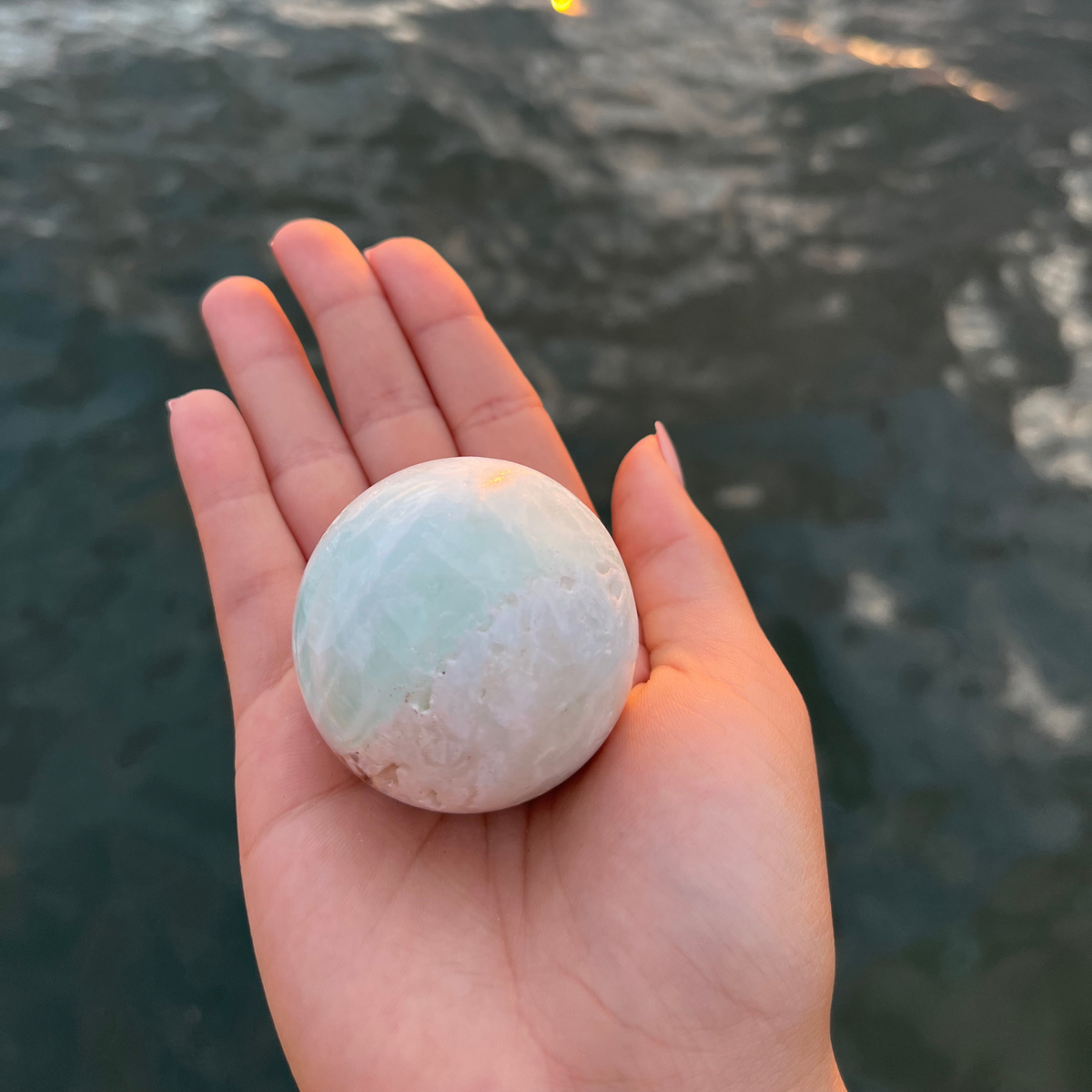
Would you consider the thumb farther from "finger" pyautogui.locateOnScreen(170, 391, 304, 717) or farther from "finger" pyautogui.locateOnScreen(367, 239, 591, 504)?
"finger" pyautogui.locateOnScreen(170, 391, 304, 717)

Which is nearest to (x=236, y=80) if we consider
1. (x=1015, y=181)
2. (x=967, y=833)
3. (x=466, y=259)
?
(x=466, y=259)

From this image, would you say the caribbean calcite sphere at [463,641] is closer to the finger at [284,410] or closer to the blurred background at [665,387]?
the finger at [284,410]

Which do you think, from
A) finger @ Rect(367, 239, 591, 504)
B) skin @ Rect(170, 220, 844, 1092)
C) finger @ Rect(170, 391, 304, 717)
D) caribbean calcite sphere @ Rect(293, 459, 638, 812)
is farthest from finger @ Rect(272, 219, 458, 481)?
caribbean calcite sphere @ Rect(293, 459, 638, 812)

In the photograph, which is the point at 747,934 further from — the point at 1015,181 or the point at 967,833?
the point at 1015,181

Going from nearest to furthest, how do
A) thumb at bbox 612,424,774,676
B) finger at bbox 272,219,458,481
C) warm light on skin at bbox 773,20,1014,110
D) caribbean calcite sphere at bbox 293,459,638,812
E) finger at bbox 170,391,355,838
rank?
caribbean calcite sphere at bbox 293,459,638,812
finger at bbox 170,391,355,838
thumb at bbox 612,424,774,676
finger at bbox 272,219,458,481
warm light on skin at bbox 773,20,1014,110

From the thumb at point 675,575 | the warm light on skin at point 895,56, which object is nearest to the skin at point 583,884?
the thumb at point 675,575

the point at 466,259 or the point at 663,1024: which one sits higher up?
the point at 466,259
